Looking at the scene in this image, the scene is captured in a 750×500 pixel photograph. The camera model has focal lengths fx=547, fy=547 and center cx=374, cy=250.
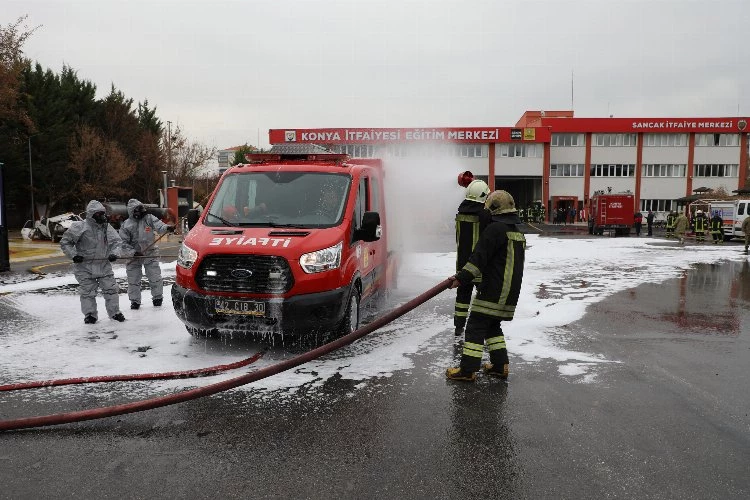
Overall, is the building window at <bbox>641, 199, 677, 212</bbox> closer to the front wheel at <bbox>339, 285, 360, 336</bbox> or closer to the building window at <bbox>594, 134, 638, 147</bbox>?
the building window at <bbox>594, 134, 638, 147</bbox>

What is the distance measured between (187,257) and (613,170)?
56.0 metres

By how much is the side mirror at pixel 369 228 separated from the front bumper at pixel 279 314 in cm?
80

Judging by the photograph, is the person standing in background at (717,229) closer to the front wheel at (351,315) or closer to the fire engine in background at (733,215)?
the fire engine in background at (733,215)

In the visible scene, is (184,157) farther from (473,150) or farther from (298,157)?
(298,157)

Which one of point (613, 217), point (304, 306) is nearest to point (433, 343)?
point (304, 306)

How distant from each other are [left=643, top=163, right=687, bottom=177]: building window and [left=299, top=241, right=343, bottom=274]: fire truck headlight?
56.8 m

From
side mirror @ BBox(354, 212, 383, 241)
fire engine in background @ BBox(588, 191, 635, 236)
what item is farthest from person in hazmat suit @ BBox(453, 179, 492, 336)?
fire engine in background @ BBox(588, 191, 635, 236)

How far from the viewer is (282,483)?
10.6 feet

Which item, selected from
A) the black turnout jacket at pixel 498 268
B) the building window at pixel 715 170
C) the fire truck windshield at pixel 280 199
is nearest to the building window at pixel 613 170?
the building window at pixel 715 170

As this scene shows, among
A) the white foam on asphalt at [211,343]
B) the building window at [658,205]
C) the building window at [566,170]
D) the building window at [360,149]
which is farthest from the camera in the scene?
the building window at [658,205]

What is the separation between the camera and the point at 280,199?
21.5 feet

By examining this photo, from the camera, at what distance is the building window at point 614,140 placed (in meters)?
54.7

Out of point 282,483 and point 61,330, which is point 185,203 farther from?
point 282,483

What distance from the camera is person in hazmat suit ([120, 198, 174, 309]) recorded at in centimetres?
843
